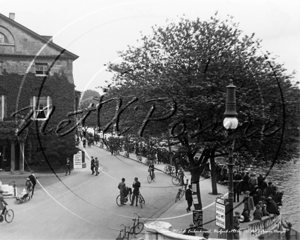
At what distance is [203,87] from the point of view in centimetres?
1519

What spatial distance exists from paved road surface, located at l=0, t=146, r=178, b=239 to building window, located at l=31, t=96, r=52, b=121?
15.3 ft

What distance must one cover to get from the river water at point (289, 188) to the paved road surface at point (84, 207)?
19.0 ft

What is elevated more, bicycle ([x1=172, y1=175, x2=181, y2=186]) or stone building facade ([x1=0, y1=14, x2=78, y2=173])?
stone building facade ([x1=0, y1=14, x2=78, y2=173])

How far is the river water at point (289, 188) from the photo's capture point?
18.4 m

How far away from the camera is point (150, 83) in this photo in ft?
52.3

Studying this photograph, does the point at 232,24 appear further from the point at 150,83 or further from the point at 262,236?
the point at 262,236

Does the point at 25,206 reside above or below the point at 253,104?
Result: below

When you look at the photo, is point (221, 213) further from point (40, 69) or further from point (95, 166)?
point (40, 69)

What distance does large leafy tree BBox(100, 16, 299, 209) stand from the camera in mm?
15531

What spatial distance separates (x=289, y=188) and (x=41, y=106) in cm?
1867

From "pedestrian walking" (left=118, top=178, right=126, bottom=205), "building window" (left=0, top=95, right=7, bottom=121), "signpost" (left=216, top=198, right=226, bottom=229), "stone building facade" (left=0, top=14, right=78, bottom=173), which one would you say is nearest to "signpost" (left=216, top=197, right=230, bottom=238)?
"signpost" (left=216, top=198, right=226, bottom=229)

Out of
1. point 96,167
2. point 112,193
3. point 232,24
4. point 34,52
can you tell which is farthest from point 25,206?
point 34,52

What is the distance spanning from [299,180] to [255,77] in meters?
18.0

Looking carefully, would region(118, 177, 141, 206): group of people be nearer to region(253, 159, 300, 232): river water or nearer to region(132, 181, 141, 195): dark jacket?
region(132, 181, 141, 195): dark jacket
